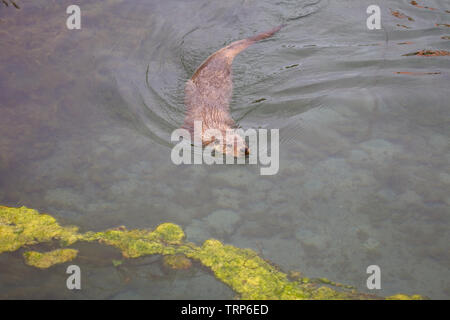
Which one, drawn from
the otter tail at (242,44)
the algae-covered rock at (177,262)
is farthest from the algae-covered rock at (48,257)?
the otter tail at (242,44)

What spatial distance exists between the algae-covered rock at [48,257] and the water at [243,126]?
0.06m

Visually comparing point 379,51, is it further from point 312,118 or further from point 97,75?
point 97,75

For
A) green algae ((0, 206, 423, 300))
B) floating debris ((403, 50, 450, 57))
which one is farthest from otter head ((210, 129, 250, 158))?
floating debris ((403, 50, 450, 57))

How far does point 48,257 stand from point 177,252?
33.7 inches

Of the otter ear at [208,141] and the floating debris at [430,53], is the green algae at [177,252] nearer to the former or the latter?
the otter ear at [208,141]

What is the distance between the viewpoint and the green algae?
8.33ft

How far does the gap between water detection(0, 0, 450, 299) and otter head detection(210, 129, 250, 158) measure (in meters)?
0.21

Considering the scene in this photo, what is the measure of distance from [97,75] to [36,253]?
244 cm

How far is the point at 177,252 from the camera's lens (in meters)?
2.80

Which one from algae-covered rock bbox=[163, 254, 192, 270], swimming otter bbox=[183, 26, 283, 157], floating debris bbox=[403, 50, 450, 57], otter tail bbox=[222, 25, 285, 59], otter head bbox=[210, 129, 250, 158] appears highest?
otter tail bbox=[222, 25, 285, 59]

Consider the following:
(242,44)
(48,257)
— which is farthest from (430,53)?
(48,257)

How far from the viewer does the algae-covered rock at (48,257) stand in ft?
8.81

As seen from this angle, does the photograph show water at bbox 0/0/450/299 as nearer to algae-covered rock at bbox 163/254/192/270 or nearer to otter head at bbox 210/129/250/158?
algae-covered rock at bbox 163/254/192/270

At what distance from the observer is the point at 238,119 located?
4301 millimetres
